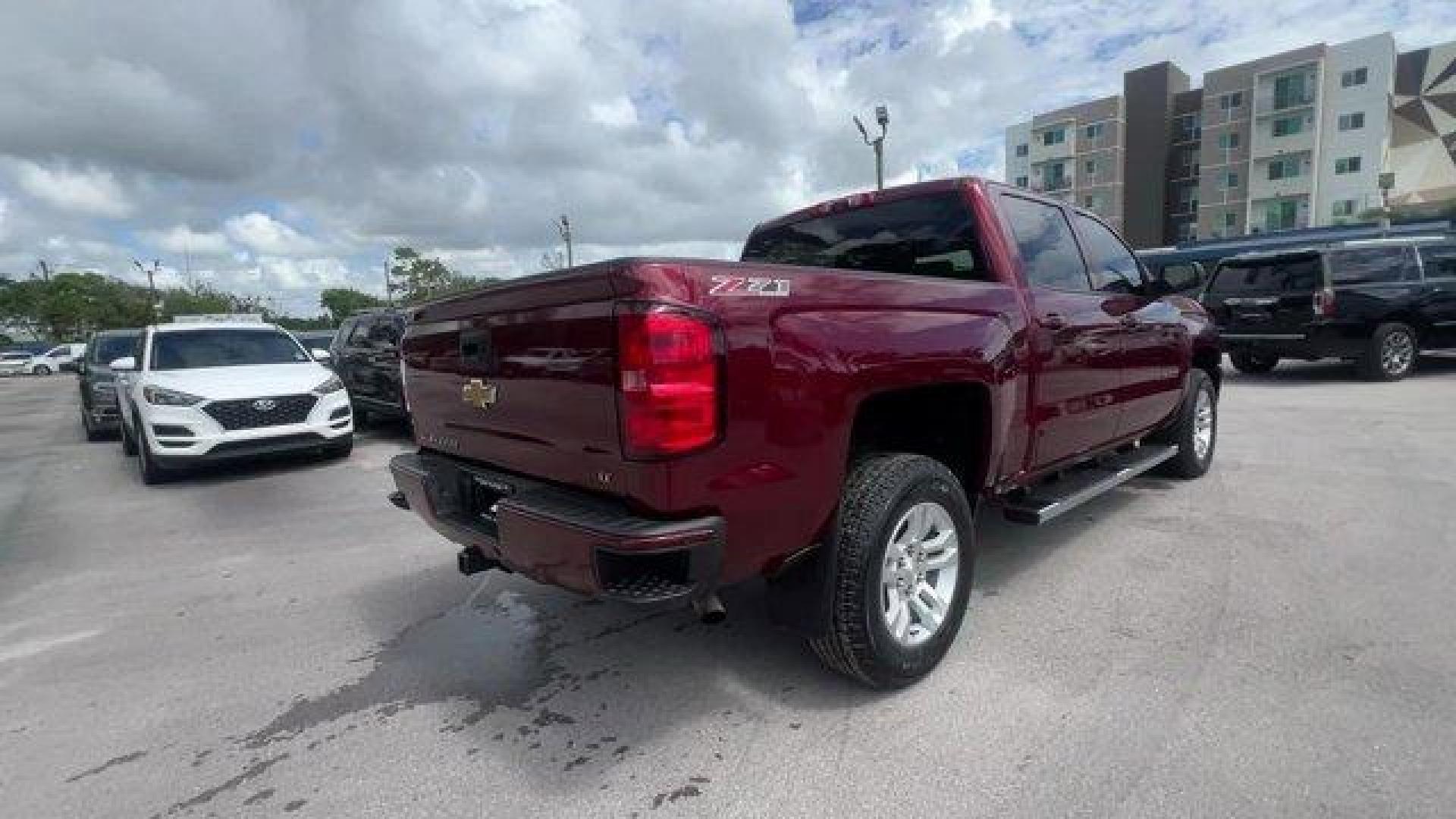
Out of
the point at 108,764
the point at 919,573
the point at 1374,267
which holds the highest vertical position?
the point at 1374,267

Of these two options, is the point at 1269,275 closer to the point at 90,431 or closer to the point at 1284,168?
the point at 90,431

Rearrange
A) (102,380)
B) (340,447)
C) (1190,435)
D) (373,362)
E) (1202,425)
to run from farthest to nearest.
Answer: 1. (102,380)
2. (373,362)
3. (340,447)
4. (1202,425)
5. (1190,435)

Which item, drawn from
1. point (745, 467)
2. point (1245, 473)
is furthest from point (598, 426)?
point (1245, 473)

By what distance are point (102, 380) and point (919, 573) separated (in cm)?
1231

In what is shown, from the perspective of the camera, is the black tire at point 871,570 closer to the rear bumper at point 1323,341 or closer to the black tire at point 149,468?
the black tire at point 149,468

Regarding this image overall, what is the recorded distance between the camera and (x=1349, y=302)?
32.8ft

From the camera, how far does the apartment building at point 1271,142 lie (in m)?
44.1

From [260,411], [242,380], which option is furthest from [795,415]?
[242,380]

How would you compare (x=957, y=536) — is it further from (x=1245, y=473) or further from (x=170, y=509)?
(x=170, y=509)

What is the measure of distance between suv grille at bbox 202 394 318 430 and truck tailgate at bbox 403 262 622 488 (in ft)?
16.3

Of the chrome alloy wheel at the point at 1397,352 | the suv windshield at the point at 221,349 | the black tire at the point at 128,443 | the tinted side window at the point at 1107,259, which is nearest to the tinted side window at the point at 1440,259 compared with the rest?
the chrome alloy wheel at the point at 1397,352

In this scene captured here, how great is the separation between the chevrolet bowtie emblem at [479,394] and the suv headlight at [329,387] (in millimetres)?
5671

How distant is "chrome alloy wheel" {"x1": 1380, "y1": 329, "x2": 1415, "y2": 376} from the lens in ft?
33.3

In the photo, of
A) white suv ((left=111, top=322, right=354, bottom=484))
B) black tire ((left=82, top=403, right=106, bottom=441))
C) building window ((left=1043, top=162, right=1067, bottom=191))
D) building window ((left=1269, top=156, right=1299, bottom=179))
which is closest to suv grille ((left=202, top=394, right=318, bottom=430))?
white suv ((left=111, top=322, right=354, bottom=484))
